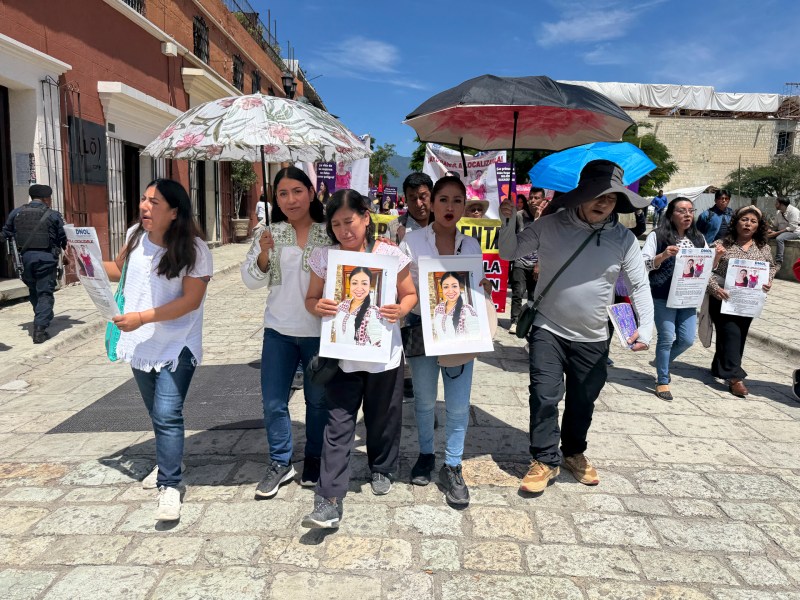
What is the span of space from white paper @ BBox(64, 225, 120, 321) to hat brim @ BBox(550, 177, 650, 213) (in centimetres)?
252

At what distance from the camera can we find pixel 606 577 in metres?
2.57

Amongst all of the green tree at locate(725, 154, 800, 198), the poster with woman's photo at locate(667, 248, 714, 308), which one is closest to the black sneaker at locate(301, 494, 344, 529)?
the poster with woman's photo at locate(667, 248, 714, 308)

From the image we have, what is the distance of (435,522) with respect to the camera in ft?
9.86

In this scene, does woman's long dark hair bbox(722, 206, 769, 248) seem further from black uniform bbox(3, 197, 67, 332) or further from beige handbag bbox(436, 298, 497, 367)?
black uniform bbox(3, 197, 67, 332)

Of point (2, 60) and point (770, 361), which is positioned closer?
point (770, 361)

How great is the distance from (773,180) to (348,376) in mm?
50402

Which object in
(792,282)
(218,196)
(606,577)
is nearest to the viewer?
(606,577)

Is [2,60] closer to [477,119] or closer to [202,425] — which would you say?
[202,425]

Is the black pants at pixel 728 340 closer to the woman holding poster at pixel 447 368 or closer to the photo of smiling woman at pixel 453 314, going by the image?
the woman holding poster at pixel 447 368

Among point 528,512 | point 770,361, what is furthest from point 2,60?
point 770,361

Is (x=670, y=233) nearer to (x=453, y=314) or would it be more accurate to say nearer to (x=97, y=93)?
(x=453, y=314)

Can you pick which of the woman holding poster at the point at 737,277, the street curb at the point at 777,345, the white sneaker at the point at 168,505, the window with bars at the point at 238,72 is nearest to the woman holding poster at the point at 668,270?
the woman holding poster at the point at 737,277

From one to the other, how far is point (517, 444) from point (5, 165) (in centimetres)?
985

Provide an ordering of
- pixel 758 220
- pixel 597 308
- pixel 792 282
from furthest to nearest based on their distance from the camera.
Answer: pixel 792 282 < pixel 758 220 < pixel 597 308
